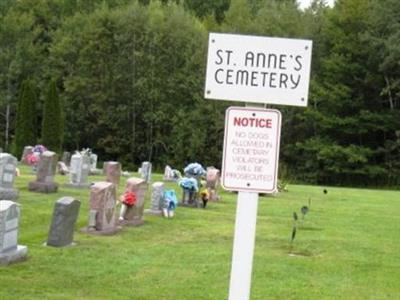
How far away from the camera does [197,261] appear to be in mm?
10188

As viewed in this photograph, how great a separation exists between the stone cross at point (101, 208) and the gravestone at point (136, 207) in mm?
1143

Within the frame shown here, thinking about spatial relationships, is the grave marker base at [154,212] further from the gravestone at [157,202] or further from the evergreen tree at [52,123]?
the evergreen tree at [52,123]

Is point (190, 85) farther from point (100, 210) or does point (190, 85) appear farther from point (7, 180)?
point (100, 210)

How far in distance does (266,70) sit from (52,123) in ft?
122

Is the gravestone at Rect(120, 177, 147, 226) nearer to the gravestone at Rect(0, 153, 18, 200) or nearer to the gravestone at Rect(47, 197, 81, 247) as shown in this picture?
the gravestone at Rect(47, 197, 81, 247)

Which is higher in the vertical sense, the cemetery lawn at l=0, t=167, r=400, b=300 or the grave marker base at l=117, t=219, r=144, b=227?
the grave marker base at l=117, t=219, r=144, b=227

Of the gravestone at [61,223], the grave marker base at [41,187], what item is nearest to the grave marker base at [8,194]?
the grave marker base at [41,187]

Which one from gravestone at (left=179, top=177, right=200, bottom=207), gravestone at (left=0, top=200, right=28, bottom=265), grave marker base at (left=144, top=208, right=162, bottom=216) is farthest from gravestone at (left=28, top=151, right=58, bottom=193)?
gravestone at (left=0, top=200, right=28, bottom=265)

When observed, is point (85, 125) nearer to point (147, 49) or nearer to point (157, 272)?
point (147, 49)

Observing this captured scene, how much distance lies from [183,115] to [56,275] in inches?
1496

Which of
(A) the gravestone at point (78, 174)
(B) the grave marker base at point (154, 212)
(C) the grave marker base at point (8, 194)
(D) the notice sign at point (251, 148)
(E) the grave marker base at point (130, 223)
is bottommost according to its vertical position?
(E) the grave marker base at point (130, 223)

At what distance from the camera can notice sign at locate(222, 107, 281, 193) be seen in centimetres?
417

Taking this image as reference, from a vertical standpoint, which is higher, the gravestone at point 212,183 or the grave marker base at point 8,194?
the gravestone at point 212,183

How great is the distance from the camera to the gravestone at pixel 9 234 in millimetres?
8859
